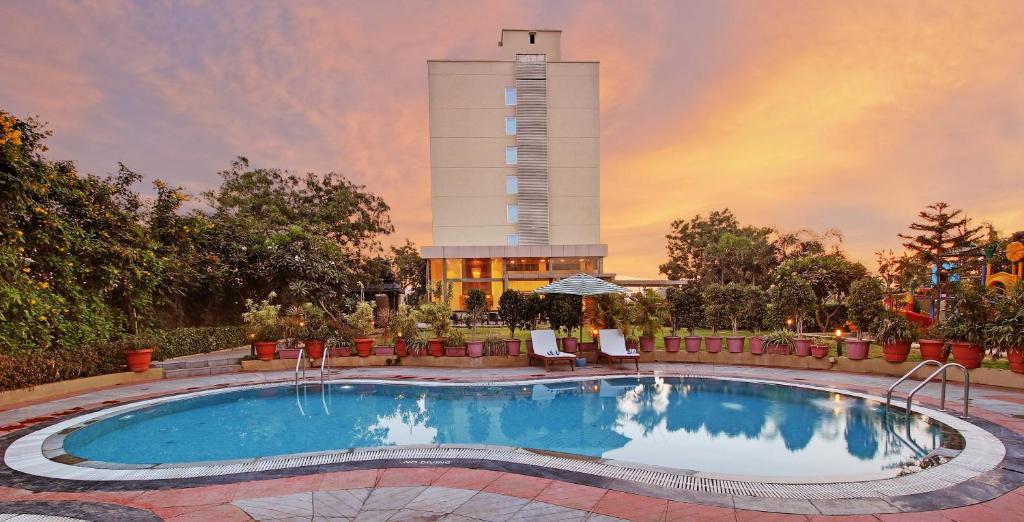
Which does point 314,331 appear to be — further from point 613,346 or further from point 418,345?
point 613,346

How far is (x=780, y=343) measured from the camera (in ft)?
40.2

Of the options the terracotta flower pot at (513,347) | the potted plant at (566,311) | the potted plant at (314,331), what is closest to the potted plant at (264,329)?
the potted plant at (314,331)

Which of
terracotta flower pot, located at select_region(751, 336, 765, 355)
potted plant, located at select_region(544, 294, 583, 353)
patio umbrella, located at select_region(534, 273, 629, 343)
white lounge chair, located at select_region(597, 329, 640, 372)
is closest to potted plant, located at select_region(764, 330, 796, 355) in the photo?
terracotta flower pot, located at select_region(751, 336, 765, 355)

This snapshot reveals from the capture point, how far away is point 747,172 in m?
20.8

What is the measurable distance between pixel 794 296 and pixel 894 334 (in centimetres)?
229

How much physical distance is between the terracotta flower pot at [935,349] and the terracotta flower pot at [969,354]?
0.26 meters

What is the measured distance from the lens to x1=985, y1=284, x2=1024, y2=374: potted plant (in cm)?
829

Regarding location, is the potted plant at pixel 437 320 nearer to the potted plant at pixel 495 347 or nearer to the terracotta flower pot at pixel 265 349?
the potted plant at pixel 495 347

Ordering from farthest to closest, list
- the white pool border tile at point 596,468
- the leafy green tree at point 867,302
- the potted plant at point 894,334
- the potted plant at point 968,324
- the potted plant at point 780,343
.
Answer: the potted plant at point 780,343 → the leafy green tree at point 867,302 → the potted plant at point 894,334 → the potted plant at point 968,324 → the white pool border tile at point 596,468

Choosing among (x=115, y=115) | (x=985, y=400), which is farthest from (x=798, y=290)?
(x=115, y=115)

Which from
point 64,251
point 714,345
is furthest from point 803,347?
point 64,251

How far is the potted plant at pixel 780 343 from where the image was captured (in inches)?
476

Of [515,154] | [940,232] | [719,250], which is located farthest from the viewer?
[719,250]

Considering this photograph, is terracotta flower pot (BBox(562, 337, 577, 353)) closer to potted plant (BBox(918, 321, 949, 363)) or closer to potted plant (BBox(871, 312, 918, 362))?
potted plant (BBox(871, 312, 918, 362))
